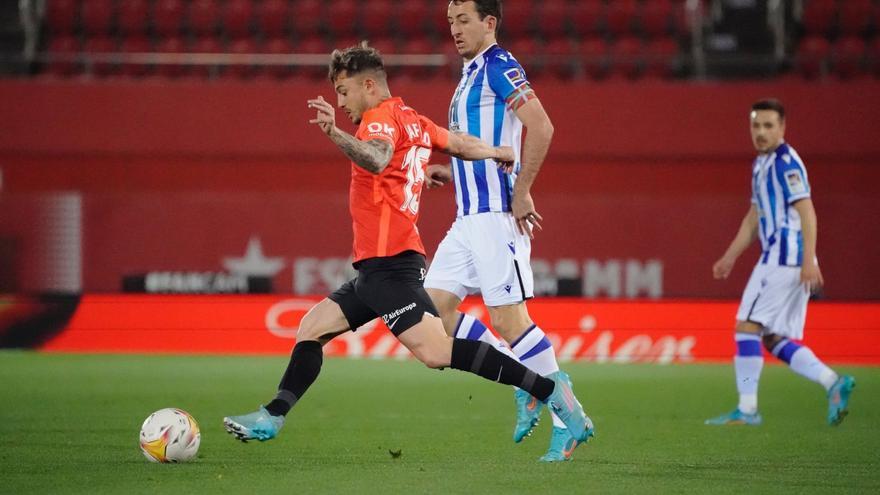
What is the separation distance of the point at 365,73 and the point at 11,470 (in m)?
2.29

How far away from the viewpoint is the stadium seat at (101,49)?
15.6 metres

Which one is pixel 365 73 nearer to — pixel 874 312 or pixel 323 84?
pixel 874 312

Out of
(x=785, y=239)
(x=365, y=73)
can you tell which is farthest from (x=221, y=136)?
(x=365, y=73)

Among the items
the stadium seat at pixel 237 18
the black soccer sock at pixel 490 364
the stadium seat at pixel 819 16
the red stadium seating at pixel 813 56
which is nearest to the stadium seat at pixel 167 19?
the stadium seat at pixel 237 18

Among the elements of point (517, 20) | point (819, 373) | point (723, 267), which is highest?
point (517, 20)

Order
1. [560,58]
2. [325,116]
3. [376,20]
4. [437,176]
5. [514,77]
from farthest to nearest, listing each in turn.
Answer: [376,20], [560,58], [437,176], [514,77], [325,116]

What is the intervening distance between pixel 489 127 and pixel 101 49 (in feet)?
37.0

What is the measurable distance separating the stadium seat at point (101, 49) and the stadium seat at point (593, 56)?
232 inches

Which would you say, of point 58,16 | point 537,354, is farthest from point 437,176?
point 58,16

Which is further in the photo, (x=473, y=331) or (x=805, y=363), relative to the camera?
(x=805, y=363)

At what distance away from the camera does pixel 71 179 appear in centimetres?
1472

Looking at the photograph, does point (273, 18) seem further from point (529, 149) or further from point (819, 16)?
point (529, 149)

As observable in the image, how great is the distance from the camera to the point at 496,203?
604 centimetres

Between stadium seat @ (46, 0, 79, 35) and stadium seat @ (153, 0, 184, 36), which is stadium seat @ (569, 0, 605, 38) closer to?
stadium seat @ (153, 0, 184, 36)
